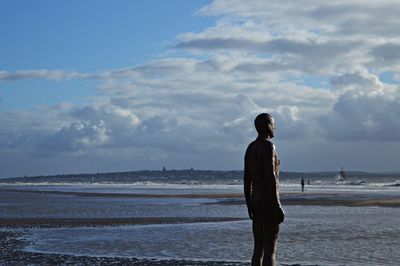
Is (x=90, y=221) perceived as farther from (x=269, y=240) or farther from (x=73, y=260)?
(x=269, y=240)

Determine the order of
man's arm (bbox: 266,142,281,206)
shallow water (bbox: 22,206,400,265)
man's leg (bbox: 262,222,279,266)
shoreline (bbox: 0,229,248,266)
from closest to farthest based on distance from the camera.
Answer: man's arm (bbox: 266,142,281,206) → man's leg (bbox: 262,222,279,266) → shoreline (bbox: 0,229,248,266) → shallow water (bbox: 22,206,400,265)

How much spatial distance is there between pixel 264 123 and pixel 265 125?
1.3 inches

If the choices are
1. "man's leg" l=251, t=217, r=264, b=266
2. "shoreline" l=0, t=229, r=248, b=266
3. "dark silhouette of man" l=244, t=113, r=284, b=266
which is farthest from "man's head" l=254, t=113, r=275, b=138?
"shoreline" l=0, t=229, r=248, b=266

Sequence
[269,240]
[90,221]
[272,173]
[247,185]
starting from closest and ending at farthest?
1. [272,173]
2. [269,240]
3. [247,185]
4. [90,221]

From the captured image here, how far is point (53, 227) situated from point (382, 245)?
15.1 metres

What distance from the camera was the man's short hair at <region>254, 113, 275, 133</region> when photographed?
34.7ft

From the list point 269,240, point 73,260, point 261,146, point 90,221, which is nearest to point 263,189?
point 261,146

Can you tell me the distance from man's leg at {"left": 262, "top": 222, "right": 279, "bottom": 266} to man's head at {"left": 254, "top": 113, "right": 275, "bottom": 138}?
1323mm

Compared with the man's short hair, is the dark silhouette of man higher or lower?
lower

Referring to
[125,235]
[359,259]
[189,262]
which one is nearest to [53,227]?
[125,235]

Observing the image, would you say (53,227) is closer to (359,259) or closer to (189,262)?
(189,262)

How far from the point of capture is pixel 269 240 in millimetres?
10570

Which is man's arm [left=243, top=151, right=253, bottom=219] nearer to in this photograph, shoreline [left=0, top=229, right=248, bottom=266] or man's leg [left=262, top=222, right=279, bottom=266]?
man's leg [left=262, top=222, right=279, bottom=266]

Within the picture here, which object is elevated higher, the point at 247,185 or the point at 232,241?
the point at 247,185
